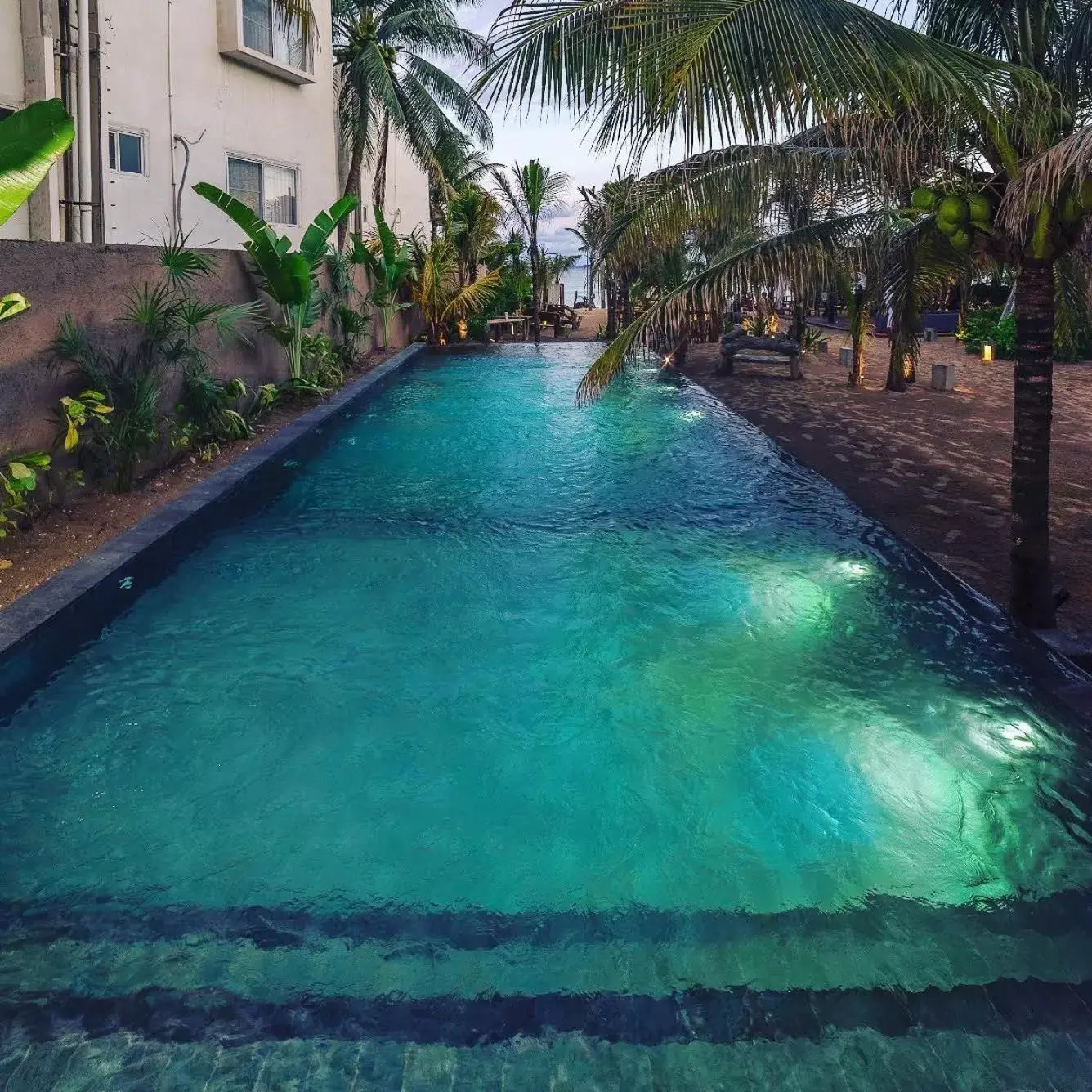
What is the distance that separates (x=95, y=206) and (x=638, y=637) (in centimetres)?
964

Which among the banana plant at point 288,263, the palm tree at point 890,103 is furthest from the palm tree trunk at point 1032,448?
the banana plant at point 288,263

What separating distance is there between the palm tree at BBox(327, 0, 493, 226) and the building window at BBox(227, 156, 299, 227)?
453 centimetres

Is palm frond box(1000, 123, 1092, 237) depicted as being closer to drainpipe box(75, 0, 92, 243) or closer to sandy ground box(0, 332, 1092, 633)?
sandy ground box(0, 332, 1092, 633)

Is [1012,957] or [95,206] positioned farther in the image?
[95,206]

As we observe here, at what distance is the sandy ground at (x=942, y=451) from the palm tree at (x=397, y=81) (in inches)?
385

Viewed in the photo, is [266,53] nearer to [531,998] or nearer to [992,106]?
[992,106]

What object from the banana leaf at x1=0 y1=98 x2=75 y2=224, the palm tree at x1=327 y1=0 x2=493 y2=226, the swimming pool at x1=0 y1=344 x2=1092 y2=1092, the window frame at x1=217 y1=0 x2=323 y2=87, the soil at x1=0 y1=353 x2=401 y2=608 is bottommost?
the swimming pool at x1=0 y1=344 x2=1092 y2=1092

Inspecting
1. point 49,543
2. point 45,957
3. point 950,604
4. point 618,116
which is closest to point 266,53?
point 49,543

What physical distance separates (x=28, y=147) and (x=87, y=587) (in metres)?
2.31

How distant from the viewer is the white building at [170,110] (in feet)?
35.3

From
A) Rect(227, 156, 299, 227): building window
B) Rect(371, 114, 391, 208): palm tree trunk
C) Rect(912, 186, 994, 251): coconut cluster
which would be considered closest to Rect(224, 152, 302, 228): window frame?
Rect(227, 156, 299, 227): building window

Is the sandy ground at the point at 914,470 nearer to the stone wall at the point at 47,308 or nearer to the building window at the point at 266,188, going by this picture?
the stone wall at the point at 47,308

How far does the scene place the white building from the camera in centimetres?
1077

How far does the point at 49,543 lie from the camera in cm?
607
